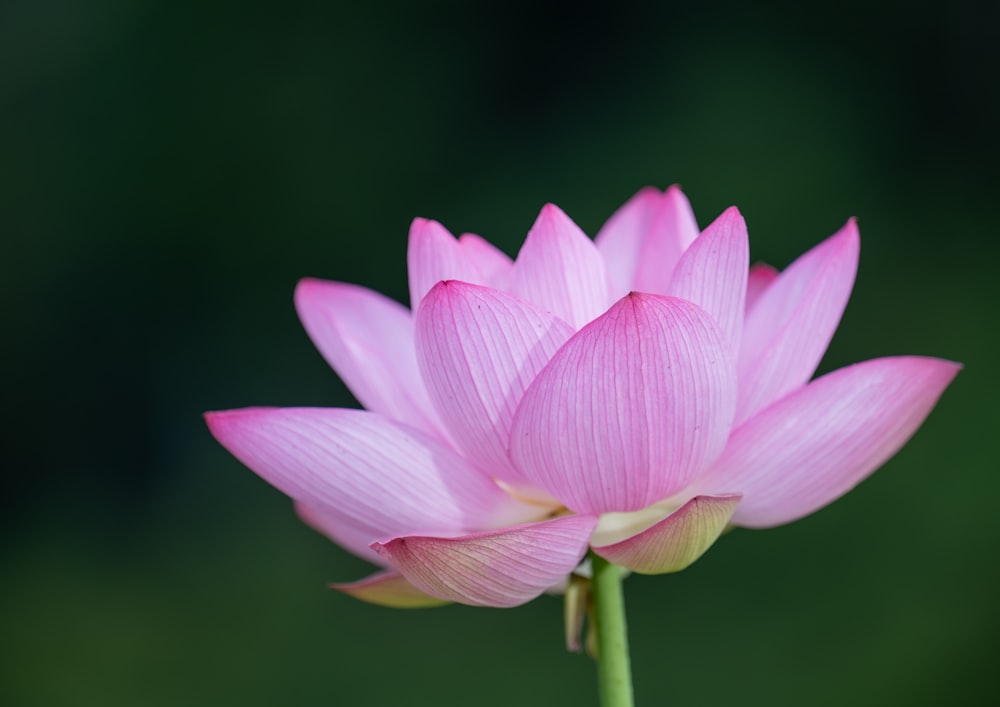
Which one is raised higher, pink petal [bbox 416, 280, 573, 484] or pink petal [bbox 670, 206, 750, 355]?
pink petal [bbox 670, 206, 750, 355]

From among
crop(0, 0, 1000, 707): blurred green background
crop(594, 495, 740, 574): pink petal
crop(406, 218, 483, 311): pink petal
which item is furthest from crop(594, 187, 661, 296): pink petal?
crop(0, 0, 1000, 707): blurred green background

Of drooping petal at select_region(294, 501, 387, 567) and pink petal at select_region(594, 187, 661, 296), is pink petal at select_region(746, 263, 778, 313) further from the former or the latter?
drooping petal at select_region(294, 501, 387, 567)

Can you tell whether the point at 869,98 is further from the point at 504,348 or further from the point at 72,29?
the point at 504,348

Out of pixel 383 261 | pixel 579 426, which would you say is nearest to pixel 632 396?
pixel 579 426

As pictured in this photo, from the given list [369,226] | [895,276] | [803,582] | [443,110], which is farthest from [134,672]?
[895,276]

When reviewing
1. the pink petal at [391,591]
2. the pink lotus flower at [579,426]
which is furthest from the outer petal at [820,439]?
the pink petal at [391,591]

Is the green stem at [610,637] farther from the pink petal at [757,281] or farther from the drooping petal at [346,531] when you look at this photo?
the pink petal at [757,281]

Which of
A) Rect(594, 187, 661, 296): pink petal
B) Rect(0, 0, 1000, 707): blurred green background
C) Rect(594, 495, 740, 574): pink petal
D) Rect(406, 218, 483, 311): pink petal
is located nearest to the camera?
Rect(594, 495, 740, 574): pink petal

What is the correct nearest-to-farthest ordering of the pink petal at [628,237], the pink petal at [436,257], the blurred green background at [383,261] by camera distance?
the pink petal at [436,257]
the pink petal at [628,237]
the blurred green background at [383,261]
